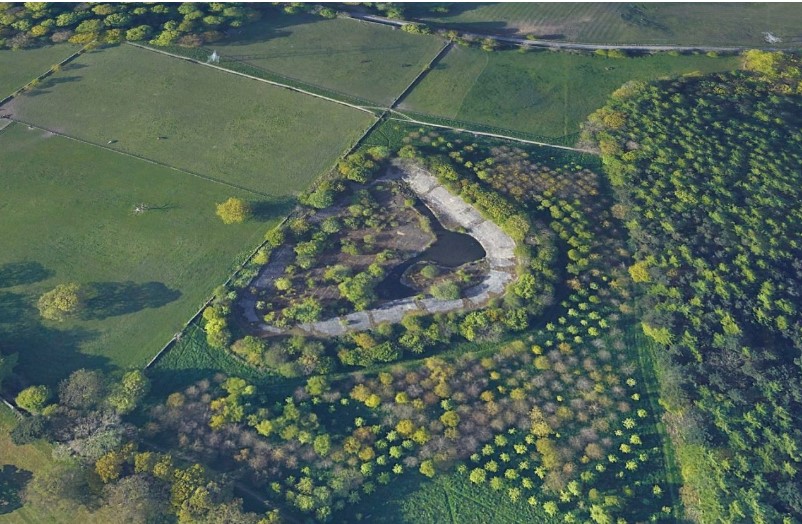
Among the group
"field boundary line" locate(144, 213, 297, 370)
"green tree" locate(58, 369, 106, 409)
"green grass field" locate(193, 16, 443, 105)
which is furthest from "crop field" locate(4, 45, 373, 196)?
"green tree" locate(58, 369, 106, 409)

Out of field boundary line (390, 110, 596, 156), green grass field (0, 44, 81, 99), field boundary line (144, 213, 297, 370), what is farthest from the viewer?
green grass field (0, 44, 81, 99)

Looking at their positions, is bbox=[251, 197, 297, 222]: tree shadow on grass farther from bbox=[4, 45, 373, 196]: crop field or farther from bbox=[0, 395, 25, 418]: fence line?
bbox=[0, 395, 25, 418]: fence line

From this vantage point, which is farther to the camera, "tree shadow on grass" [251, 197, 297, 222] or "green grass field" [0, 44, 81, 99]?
"green grass field" [0, 44, 81, 99]

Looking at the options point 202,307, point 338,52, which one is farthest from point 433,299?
point 338,52

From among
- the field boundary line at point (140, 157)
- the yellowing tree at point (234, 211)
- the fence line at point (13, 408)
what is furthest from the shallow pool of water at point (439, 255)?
the fence line at point (13, 408)

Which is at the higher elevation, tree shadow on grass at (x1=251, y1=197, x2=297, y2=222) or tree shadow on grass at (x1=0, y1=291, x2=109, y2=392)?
tree shadow on grass at (x1=251, y1=197, x2=297, y2=222)

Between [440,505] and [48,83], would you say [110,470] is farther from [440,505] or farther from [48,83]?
[48,83]

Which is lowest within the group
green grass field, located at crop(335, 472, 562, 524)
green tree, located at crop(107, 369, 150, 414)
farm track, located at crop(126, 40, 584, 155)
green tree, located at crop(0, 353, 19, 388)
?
green grass field, located at crop(335, 472, 562, 524)

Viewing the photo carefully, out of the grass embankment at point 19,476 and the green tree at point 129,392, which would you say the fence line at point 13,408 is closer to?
the grass embankment at point 19,476
